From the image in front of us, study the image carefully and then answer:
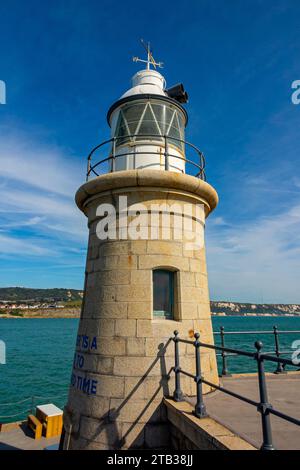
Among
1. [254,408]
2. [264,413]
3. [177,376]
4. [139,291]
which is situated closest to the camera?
[264,413]

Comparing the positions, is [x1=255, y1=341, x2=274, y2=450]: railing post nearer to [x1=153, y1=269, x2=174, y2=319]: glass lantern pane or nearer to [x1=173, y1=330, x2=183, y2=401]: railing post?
[x1=173, y1=330, x2=183, y2=401]: railing post

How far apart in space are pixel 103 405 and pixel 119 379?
0.48m

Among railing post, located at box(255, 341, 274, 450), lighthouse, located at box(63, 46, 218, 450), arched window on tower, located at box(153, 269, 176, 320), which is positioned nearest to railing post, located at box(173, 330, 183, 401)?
lighthouse, located at box(63, 46, 218, 450)

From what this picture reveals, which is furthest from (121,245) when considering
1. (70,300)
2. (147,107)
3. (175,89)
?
(70,300)

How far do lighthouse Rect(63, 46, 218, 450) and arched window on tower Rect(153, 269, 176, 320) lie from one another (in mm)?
18

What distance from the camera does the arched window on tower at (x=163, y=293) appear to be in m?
5.70

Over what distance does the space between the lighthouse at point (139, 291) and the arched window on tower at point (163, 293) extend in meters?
0.02

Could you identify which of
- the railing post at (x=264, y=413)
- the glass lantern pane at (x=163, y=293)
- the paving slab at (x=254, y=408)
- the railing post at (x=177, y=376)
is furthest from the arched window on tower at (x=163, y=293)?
the railing post at (x=264, y=413)

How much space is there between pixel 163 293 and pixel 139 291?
53cm

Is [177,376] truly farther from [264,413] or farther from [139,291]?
[264,413]

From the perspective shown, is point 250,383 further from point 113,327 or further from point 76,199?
point 76,199

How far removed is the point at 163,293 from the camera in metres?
5.77

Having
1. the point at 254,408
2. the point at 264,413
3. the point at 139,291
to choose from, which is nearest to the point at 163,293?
the point at 139,291

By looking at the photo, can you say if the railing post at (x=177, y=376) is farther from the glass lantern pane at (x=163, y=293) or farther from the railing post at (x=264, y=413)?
the railing post at (x=264, y=413)
